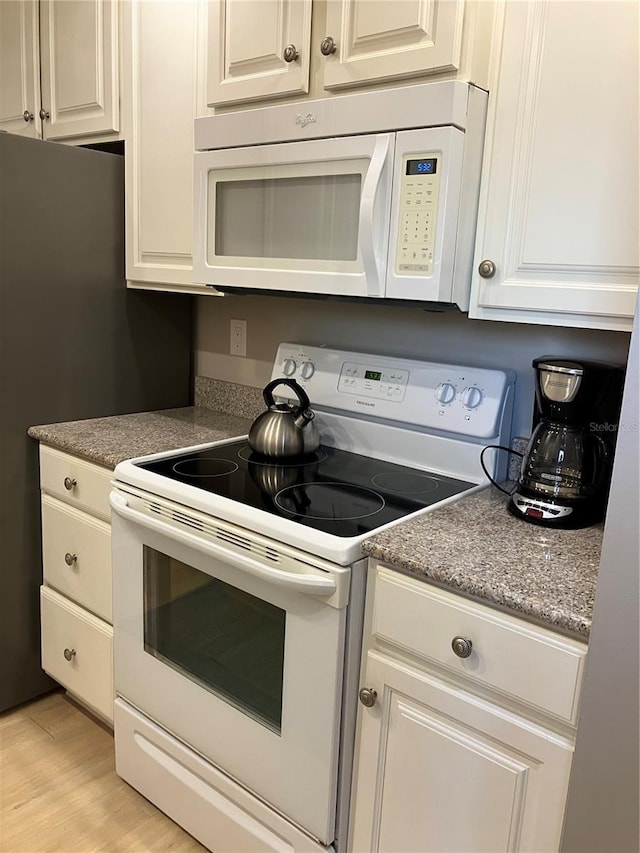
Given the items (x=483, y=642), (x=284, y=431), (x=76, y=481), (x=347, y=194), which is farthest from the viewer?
(x=76, y=481)

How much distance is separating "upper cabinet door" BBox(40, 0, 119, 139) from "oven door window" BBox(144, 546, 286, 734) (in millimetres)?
1305

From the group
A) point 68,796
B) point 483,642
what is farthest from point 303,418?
point 68,796

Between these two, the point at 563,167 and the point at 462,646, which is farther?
the point at 563,167

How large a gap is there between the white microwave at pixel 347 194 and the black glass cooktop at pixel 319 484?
44cm

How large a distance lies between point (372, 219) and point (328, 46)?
15.8 inches

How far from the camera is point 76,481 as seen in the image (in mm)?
1888

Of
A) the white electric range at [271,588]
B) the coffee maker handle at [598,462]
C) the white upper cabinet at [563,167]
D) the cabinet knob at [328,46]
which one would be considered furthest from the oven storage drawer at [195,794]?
the cabinet knob at [328,46]

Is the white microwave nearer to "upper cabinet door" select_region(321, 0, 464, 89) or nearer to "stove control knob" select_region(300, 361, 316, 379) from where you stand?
"upper cabinet door" select_region(321, 0, 464, 89)

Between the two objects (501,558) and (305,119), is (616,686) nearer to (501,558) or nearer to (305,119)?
(501,558)

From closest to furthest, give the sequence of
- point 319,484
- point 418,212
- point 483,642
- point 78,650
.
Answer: point 483,642, point 418,212, point 319,484, point 78,650

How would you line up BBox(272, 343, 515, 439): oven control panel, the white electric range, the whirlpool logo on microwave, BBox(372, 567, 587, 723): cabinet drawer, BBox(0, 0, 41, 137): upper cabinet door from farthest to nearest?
BBox(0, 0, 41, 137): upper cabinet door → BBox(272, 343, 515, 439): oven control panel → the whirlpool logo on microwave → the white electric range → BBox(372, 567, 587, 723): cabinet drawer

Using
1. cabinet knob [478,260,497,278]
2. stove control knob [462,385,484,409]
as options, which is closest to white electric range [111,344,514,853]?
stove control knob [462,385,484,409]

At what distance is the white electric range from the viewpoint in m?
1.32

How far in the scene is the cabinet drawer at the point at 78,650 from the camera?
6.29ft
